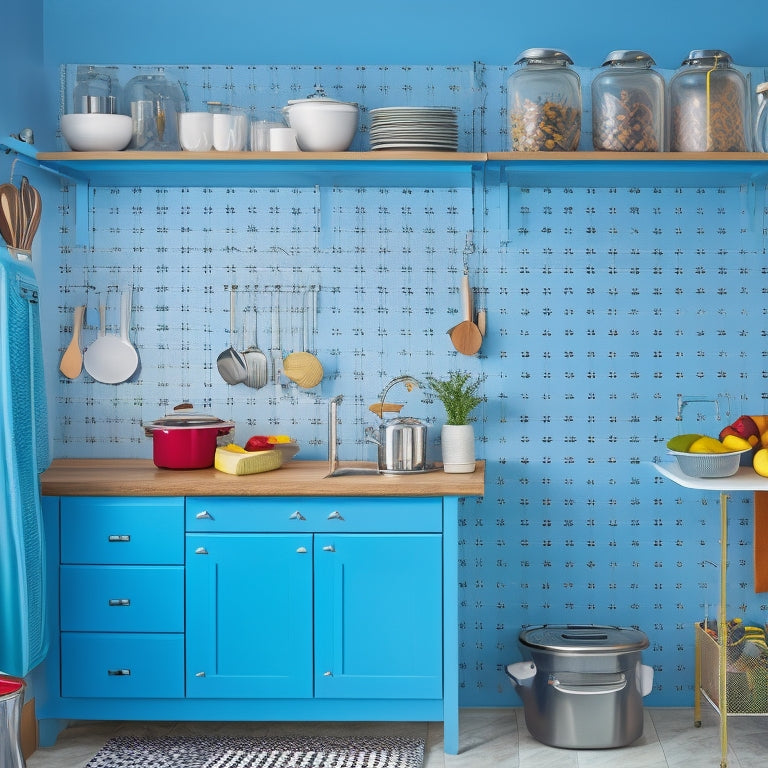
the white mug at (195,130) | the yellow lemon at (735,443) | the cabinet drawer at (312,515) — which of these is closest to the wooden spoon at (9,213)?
the white mug at (195,130)

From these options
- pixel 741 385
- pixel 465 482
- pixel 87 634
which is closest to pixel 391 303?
pixel 465 482

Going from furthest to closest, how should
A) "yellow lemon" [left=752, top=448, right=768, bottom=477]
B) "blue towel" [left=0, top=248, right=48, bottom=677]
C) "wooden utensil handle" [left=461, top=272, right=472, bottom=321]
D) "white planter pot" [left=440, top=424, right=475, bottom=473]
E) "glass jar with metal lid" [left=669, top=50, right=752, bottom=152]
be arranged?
1. "wooden utensil handle" [left=461, top=272, right=472, bottom=321]
2. "white planter pot" [left=440, top=424, right=475, bottom=473]
3. "glass jar with metal lid" [left=669, top=50, right=752, bottom=152]
4. "yellow lemon" [left=752, top=448, right=768, bottom=477]
5. "blue towel" [left=0, top=248, right=48, bottom=677]

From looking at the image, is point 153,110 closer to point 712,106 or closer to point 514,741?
point 712,106

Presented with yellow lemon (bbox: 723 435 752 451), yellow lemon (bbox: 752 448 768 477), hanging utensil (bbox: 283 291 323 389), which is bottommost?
yellow lemon (bbox: 752 448 768 477)

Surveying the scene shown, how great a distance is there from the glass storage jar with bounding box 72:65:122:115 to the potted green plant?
55.3 inches

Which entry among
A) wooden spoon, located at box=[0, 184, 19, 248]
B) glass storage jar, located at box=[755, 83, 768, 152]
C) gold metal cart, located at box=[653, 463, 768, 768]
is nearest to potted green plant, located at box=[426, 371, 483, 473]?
gold metal cart, located at box=[653, 463, 768, 768]

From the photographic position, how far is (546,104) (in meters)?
3.06

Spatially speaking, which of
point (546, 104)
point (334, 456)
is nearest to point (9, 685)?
point (334, 456)

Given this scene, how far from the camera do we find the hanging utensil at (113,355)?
11.2 feet

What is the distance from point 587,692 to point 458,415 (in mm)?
953

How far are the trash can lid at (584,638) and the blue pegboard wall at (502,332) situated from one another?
6.9 inches

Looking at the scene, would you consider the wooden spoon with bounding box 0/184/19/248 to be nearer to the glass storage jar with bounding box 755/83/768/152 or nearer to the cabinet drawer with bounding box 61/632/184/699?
the cabinet drawer with bounding box 61/632/184/699

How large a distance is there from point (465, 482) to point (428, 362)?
1.97ft

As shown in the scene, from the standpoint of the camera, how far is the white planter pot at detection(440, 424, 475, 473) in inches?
123
